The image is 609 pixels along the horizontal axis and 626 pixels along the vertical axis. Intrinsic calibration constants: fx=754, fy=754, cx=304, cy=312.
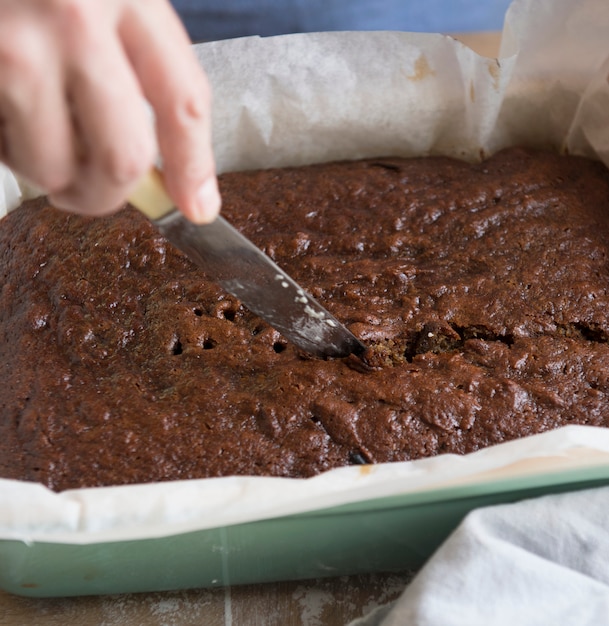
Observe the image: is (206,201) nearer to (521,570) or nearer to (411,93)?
(521,570)

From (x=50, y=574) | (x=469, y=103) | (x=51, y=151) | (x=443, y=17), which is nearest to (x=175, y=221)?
(x=51, y=151)

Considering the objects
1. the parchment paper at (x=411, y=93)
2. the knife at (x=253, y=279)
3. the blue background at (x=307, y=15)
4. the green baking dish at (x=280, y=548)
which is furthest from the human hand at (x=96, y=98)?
the blue background at (x=307, y=15)

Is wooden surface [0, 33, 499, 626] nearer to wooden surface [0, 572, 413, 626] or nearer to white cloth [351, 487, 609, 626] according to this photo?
wooden surface [0, 572, 413, 626]

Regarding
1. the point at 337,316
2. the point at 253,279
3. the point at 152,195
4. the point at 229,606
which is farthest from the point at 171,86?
the point at 229,606

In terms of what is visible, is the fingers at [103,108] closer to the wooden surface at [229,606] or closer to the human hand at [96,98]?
the human hand at [96,98]

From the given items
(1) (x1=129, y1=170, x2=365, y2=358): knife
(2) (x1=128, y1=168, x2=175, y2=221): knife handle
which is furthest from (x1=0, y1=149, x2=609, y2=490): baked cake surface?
(2) (x1=128, y1=168, x2=175, y2=221): knife handle

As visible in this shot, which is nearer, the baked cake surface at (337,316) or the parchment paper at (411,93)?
the baked cake surface at (337,316)

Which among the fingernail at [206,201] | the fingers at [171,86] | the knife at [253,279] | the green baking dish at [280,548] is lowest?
the green baking dish at [280,548]

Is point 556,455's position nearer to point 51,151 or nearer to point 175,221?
point 175,221
